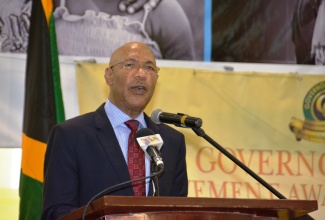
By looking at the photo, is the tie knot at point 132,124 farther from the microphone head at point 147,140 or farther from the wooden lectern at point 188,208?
the wooden lectern at point 188,208

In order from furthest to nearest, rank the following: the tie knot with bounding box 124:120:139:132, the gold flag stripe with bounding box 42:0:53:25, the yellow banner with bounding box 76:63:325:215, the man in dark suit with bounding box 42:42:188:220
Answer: the yellow banner with bounding box 76:63:325:215
the gold flag stripe with bounding box 42:0:53:25
the tie knot with bounding box 124:120:139:132
the man in dark suit with bounding box 42:42:188:220

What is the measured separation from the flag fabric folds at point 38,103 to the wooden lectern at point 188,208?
84.7 inches

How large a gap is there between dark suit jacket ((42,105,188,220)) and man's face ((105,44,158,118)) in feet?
0.46

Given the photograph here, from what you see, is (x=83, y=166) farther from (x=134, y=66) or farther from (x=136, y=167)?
(x=134, y=66)

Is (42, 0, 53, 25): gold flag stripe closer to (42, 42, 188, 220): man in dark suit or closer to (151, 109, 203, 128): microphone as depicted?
(42, 42, 188, 220): man in dark suit

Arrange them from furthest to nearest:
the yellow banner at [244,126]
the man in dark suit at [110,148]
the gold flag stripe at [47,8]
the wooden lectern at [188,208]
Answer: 1. the yellow banner at [244,126]
2. the gold flag stripe at [47,8]
3. the man in dark suit at [110,148]
4. the wooden lectern at [188,208]

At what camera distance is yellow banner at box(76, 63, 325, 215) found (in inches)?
209

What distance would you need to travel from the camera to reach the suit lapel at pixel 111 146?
3.48m

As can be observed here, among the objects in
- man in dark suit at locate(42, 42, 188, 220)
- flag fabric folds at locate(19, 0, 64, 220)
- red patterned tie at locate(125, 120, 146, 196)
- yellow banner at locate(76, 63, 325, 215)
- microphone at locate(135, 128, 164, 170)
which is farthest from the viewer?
yellow banner at locate(76, 63, 325, 215)

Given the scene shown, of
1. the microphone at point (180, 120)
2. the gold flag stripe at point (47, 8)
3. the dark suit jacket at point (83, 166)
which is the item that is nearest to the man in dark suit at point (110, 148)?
the dark suit jacket at point (83, 166)

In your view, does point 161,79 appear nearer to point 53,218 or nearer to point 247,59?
point 247,59

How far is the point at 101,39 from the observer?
528 cm

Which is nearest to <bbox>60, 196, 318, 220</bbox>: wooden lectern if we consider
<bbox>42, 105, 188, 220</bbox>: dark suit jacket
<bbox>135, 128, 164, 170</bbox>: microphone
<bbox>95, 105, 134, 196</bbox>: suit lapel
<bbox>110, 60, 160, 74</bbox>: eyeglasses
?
<bbox>135, 128, 164, 170</bbox>: microphone

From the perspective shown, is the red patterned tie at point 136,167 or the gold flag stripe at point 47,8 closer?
the red patterned tie at point 136,167
